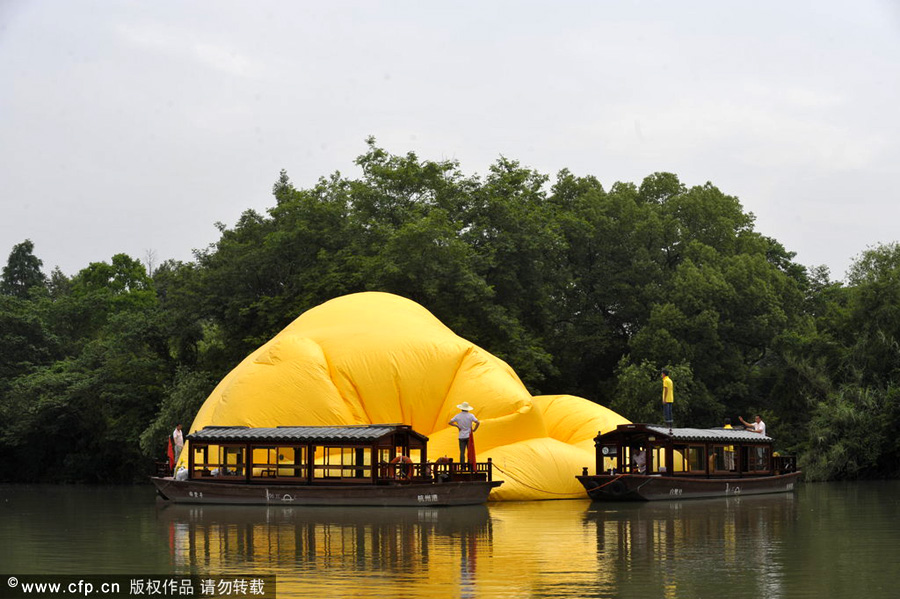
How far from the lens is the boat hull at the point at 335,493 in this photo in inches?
1144

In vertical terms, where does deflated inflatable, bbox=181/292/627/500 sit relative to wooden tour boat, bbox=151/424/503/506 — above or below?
above

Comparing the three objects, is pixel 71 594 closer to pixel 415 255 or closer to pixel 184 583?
pixel 184 583

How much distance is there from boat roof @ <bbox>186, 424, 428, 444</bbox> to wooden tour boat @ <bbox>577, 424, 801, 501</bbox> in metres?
5.61

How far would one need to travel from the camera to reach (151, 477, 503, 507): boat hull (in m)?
29.0

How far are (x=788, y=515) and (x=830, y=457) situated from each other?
22.5 m

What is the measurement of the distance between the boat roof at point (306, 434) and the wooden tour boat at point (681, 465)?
221 inches

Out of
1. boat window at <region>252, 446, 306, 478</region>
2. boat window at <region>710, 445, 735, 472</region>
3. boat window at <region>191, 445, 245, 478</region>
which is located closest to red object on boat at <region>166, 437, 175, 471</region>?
boat window at <region>191, 445, 245, 478</region>

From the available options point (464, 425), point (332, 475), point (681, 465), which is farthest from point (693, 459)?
point (332, 475)

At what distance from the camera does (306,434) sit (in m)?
29.7

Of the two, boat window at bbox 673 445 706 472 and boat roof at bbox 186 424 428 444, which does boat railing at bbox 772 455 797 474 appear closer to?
boat window at bbox 673 445 706 472

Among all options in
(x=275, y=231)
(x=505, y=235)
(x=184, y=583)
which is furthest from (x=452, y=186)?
(x=184, y=583)

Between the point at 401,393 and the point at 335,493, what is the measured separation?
711cm

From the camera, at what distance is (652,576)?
1523 cm

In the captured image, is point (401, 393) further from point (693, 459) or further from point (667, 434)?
point (693, 459)
